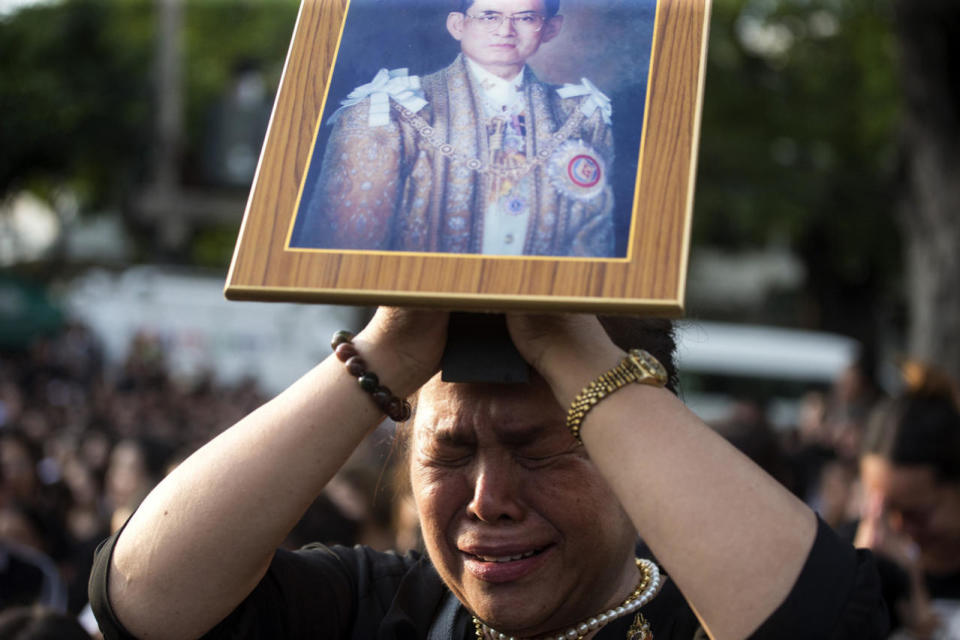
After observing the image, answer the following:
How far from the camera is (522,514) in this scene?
6.42ft

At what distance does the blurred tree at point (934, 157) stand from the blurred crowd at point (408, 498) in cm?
92

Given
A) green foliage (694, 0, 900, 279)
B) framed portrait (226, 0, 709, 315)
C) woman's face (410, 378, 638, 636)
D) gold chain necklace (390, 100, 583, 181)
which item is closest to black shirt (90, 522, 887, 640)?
woman's face (410, 378, 638, 636)

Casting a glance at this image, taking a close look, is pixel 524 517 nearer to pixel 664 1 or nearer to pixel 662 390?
pixel 662 390

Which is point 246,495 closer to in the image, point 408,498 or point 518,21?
point 518,21

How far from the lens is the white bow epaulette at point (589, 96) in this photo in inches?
→ 69.6

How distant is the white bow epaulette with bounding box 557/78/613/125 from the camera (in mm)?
1767

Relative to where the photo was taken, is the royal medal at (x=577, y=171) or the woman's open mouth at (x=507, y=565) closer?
the royal medal at (x=577, y=171)

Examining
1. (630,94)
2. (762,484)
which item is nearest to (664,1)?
(630,94)

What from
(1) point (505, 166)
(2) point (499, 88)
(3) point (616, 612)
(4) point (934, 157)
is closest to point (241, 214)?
(4) point (934, 157)

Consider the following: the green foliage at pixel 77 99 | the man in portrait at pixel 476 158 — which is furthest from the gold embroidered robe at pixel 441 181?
the green foliage at pixel 77 99

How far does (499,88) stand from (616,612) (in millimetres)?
922

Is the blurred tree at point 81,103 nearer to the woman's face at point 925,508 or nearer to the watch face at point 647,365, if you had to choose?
the woman's face at point 925,508

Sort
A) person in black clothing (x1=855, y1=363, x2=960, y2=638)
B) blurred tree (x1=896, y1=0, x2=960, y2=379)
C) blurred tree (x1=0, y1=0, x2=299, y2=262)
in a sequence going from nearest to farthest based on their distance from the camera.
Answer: person in black clothing (x1=855, y1=363, x2=960, y2=638), blurred tree (x1=896, y1=0, x2=960, y2=379), blurred tree (x1=0, y1=0, x2=299, y2=262)

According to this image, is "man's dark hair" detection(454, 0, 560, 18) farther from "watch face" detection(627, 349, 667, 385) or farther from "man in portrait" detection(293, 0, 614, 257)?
"watch face" detection(627, 349, 667, 385)
